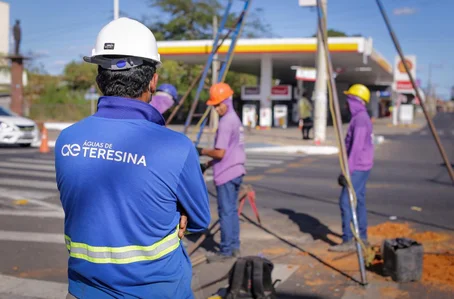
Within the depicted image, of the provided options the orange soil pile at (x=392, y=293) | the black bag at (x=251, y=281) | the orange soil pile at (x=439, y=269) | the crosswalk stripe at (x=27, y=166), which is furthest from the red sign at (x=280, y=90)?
the black bag at (x=251, y=281)

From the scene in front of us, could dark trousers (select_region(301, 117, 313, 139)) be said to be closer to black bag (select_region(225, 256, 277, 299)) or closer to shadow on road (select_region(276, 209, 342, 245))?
shadow on road (select_region(276, 209, 342, 245))

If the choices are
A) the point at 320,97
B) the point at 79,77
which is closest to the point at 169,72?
the point at 79,77

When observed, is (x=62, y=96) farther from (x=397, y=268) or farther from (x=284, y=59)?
(x=397, y=268)

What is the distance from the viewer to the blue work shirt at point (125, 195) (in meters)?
2.11

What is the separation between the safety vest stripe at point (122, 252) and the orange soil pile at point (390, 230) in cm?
597

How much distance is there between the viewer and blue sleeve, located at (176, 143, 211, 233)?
217 cm

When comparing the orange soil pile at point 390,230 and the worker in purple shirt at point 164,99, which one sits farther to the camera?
the orange soil pile at point 390,230

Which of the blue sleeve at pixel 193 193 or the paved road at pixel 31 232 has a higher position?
the blue sleeve at pixel 193 193

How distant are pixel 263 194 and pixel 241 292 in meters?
5.97

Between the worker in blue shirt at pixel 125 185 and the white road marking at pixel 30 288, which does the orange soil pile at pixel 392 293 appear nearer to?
the white road marking at pixel 30 288

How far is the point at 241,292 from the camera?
4.96 metres

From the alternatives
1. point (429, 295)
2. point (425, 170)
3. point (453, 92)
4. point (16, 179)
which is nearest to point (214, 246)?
point (429, 295)

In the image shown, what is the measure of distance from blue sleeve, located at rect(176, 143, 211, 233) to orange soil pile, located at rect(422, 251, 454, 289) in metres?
3.93

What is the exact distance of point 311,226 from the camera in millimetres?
8305
